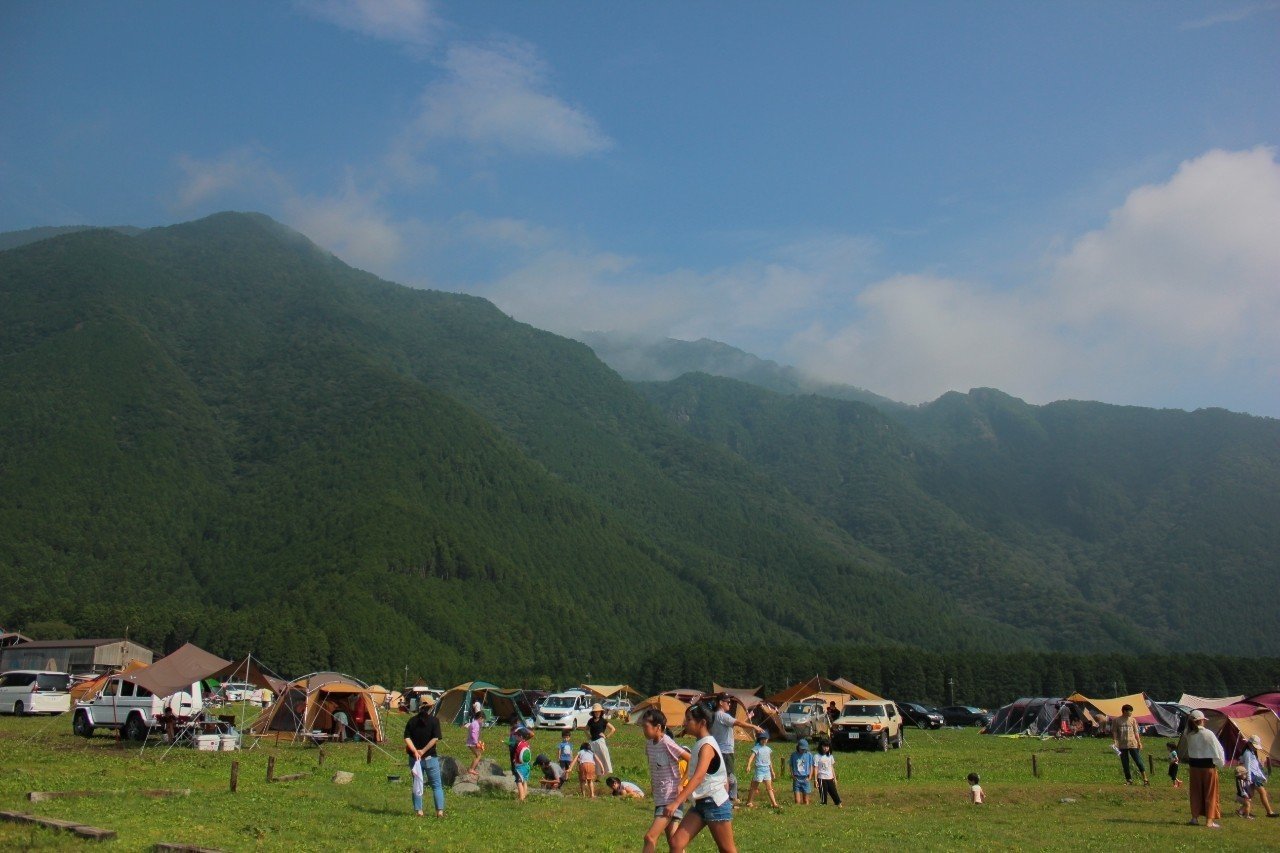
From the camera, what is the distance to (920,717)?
A: 52906mm

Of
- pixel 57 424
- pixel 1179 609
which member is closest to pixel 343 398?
pixel 57 424

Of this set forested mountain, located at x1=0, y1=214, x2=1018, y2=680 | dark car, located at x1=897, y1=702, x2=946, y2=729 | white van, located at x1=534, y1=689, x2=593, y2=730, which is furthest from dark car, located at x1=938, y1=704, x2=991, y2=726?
forested mountain, located at x1=0, y1=214, x2=1018, y2=680

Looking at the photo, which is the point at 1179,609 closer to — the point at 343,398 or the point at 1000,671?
the point at 1000,671

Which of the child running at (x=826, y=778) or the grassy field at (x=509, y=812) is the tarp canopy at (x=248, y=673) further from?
the child running at (x=826, y=778)

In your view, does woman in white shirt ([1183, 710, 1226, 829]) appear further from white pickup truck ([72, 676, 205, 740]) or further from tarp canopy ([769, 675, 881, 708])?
tarp canopy ([769, 675, 881, 708])

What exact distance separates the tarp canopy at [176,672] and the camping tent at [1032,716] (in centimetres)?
3552

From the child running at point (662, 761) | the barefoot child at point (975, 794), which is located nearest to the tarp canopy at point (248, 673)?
the barefoot child at point (975, 794)

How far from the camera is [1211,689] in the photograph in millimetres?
89875

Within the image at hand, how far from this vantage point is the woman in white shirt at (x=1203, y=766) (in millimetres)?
15578

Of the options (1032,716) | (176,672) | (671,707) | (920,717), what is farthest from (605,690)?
(176,672)

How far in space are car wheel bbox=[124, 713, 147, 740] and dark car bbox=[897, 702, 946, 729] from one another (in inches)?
1484

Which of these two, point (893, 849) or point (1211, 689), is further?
point (1211, 689)

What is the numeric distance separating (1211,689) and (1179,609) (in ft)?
333

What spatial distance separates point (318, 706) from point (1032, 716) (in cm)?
3275
